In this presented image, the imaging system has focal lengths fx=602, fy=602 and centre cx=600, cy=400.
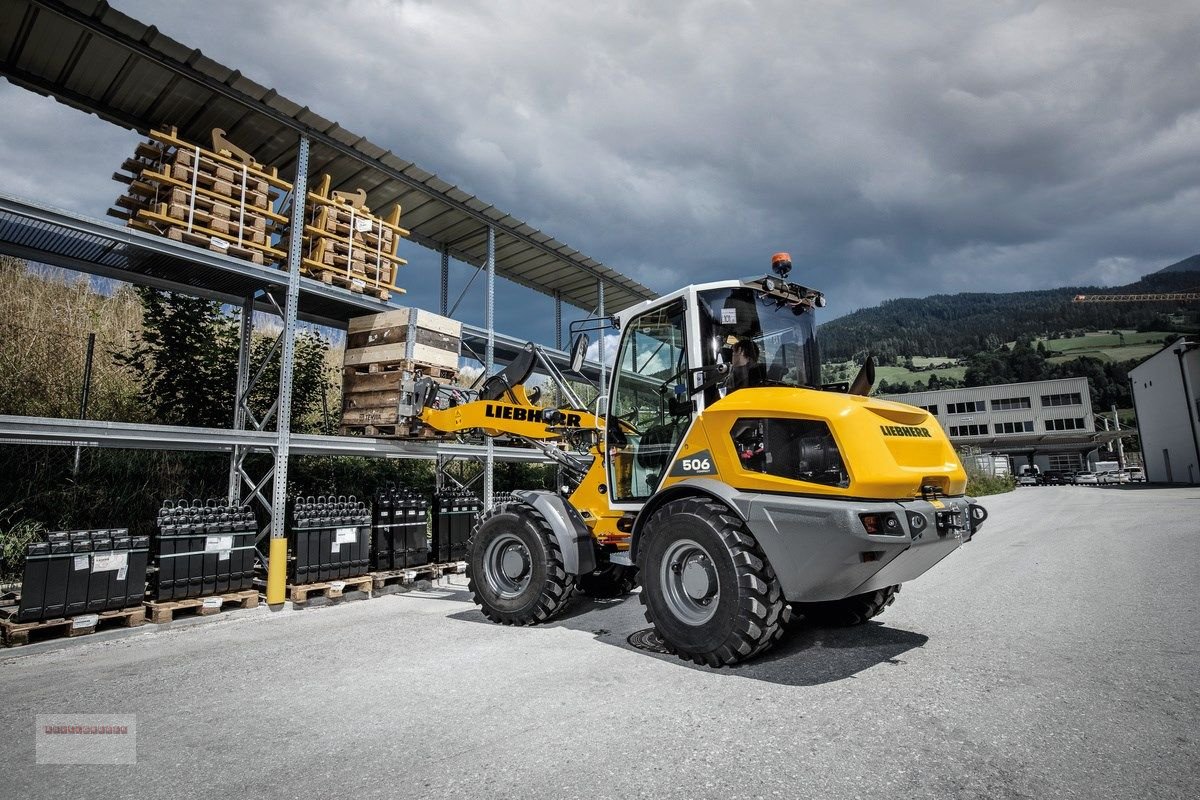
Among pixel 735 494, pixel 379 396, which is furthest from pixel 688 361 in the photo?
pixel 379 396

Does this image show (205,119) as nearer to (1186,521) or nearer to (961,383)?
(1186,521)

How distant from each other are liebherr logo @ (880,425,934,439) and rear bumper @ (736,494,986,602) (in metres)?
0.44

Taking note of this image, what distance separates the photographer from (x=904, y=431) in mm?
3998

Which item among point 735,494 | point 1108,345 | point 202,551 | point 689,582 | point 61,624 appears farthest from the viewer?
point 1108,345

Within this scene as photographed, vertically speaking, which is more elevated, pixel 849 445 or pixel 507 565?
pixel 849 445

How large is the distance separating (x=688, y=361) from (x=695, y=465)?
885 mm

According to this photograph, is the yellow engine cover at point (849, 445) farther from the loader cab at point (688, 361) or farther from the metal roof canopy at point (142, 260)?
the metal roof canopy at point (142, 260)

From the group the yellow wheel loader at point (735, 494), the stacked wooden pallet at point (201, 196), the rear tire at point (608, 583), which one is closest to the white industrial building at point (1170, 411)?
A: the rear tire at point (608, 583)

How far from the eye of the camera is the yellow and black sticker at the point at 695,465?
427 cm

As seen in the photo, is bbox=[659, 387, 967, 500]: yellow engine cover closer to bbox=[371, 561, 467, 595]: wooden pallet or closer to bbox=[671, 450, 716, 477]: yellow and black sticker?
bbox=[671, 450, 716, 477]: yellow and black sticker

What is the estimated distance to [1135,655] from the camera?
396 centimetres

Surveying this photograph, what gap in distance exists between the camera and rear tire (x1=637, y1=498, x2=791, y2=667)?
371 cm

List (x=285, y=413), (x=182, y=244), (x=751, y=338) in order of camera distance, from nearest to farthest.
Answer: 1. (x=751, y=338)
2. (x=182, y=244)
3. (x=285, y=413)

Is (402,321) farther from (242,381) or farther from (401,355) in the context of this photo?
(242,381)
